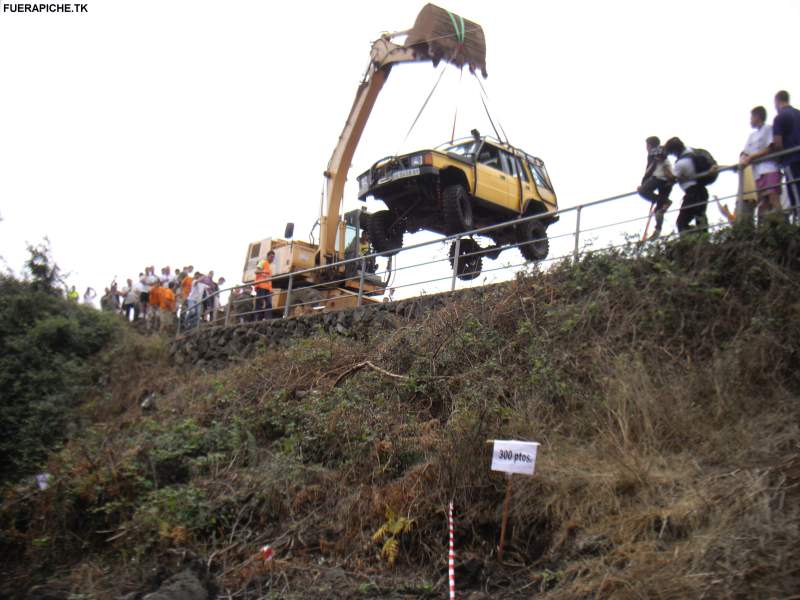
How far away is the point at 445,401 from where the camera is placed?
9641mm

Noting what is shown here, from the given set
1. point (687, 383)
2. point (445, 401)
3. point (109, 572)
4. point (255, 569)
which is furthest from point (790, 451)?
point (109, 572)

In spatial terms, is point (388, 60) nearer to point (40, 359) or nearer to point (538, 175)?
point (538, 175)

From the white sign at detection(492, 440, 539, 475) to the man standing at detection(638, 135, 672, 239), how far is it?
418 cm

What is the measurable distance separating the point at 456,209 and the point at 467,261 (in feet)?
3.15

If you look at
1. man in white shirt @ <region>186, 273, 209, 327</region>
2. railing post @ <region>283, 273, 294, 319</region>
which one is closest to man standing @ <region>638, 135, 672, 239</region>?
railing post @ <region>283, 273, 294, 319</region>

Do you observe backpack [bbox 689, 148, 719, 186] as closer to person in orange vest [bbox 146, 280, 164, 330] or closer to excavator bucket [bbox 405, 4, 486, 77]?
excavator bucket [bbox 405, 4, 486, 77]

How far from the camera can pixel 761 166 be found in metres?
9.04

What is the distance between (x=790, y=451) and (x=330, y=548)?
4.33 m

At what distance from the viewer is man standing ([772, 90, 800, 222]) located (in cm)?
874

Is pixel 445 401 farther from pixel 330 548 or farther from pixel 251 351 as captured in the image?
pixel 251 351

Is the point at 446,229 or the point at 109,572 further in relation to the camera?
the point at 446,229

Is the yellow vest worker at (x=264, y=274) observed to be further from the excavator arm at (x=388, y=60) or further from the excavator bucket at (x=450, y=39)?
the excavator bucket at (x=450, y=39)

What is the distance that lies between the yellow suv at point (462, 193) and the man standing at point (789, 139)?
17.3ft

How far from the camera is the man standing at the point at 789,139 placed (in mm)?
8742
